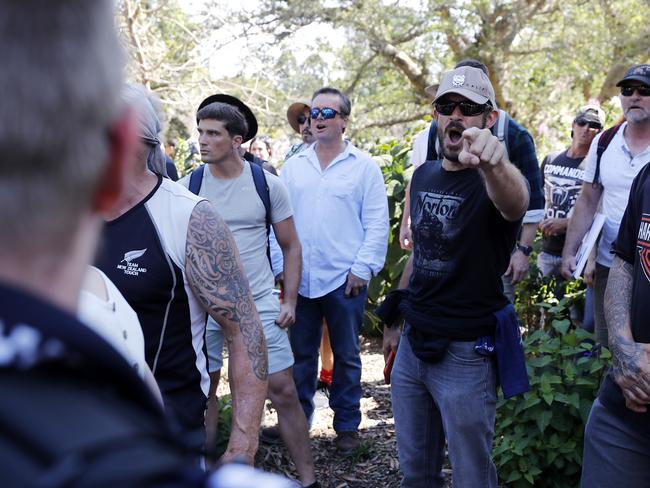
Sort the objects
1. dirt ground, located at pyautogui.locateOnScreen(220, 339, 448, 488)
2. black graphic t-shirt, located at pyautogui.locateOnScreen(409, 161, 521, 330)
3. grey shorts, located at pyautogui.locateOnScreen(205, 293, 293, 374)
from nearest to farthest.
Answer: black graphic t-shirt, located at pyautogui.locateOnScreen(409, 161, 521, 330) → grey shorts, located at pyautogui.locateOnScreen(205, 293, 293, 374) → dirt ground, located at pyautogui.locateOnScreen(220, 339, 448, 488)

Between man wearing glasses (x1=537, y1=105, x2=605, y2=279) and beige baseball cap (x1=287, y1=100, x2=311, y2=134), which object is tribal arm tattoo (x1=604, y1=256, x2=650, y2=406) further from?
beige baseball cap (x1=287, y1=100, x2=311, y2=134)

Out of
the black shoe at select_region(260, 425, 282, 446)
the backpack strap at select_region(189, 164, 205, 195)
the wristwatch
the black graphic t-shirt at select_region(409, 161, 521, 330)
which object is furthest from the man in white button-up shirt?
the black graphic t-shirt at select_region(409, 161, 521, 330)

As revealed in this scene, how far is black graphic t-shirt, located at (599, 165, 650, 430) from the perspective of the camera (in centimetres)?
281

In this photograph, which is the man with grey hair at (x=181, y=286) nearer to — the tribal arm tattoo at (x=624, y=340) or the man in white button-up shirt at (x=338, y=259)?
the tribal arm tattoo at (x=624, y=340)

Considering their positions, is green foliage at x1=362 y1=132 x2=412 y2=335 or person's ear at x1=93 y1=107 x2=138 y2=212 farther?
green foliage at x1=362 y1=132 x2=412 y2=335

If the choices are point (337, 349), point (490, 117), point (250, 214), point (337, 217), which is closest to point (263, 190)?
point (250, 214)

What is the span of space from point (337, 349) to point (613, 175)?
2.14 metres

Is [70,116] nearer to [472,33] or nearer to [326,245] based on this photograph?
[326,245]

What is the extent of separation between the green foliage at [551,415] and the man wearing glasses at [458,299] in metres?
0.73

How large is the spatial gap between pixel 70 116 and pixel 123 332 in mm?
911

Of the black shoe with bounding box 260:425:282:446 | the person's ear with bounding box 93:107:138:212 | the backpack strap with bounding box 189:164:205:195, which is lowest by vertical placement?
the black shoe with bounding box 260:425:282:446

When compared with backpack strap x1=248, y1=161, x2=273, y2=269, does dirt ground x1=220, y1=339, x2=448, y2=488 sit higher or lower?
lower

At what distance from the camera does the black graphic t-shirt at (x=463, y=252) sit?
3320 millimetres

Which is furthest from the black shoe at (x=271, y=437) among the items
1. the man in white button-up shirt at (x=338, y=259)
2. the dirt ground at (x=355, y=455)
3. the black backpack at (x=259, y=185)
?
the black backpack at (x=259, y=185)
